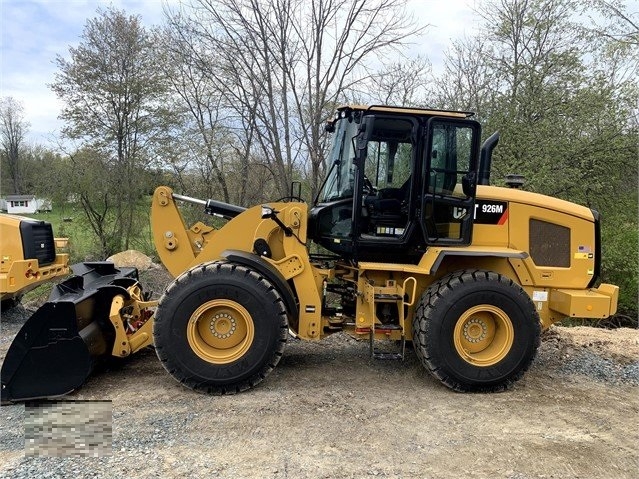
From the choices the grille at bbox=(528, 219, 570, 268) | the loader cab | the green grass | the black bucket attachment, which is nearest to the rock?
the green grass

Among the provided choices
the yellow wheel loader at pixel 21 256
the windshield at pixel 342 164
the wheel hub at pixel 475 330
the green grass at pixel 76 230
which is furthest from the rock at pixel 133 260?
the wheel hub at pixel 475 330

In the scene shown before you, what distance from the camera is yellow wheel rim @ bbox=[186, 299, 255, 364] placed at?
426 cm

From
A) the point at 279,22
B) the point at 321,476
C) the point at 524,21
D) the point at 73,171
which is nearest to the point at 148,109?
the point at 73,171

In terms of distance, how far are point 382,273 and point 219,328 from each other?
1.66m

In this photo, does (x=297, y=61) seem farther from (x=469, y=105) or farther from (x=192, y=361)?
(x=192, y=361)

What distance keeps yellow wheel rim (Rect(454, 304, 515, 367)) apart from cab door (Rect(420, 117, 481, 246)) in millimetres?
702

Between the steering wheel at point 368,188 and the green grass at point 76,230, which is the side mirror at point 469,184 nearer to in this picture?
the steering wheel at point 368,188

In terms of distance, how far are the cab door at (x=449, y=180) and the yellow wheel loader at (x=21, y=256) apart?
5.35 m

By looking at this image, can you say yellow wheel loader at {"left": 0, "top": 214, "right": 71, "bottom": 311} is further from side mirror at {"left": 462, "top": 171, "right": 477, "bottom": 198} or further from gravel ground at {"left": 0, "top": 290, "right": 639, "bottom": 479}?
side mirror at {"left": 462, "top": 171, "right": 477, "bottom": 198}

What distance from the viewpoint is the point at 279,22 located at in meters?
10.4

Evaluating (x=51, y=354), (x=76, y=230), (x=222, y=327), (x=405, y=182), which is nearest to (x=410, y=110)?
(x=405, y=182)

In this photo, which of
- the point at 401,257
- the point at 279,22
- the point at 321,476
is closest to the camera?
the point at 321,476

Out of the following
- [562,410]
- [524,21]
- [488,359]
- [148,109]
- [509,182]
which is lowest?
[562,410]

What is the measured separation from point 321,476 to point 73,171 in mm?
12001
